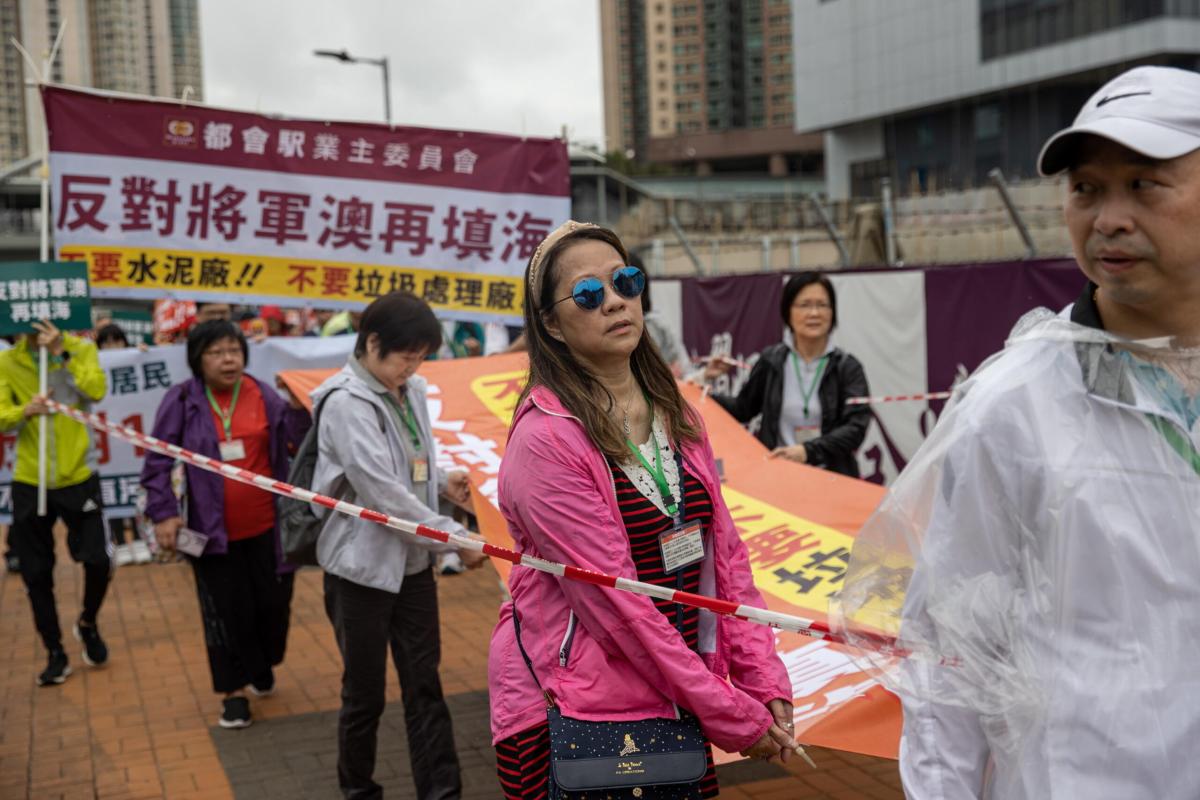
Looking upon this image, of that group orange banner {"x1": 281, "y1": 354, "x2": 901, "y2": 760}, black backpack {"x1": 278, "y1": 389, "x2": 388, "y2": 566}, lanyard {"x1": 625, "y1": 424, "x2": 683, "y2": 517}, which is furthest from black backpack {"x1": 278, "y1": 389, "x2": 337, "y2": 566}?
lanyard {"x1": 625, "y1": 424, "x2": 683, "y2": 517}

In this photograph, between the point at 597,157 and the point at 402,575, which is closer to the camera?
the point at 402,575

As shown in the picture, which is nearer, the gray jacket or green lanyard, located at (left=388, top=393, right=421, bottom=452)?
the gray jacket

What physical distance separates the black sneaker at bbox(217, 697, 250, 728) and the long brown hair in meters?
4.24

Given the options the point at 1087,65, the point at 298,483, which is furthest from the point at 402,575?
the point at 1087,65

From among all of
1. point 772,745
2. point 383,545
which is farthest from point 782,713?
point 383,545

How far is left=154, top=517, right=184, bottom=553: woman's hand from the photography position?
6.41 m

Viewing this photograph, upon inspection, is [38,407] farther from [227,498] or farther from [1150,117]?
[1150,117]

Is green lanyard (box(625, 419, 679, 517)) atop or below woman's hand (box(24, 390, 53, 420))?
atop

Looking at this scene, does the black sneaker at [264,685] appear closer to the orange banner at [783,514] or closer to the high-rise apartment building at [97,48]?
the orange banner at [783,514]

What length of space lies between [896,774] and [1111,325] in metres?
3.96

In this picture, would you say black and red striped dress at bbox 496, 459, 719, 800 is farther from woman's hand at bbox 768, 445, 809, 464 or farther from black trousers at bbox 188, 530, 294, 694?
black trousers at bbox 188, 530, 294, 694

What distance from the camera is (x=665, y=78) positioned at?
479 ft

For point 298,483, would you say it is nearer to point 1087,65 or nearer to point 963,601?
point 963,601

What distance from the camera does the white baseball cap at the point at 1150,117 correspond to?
1759mm
